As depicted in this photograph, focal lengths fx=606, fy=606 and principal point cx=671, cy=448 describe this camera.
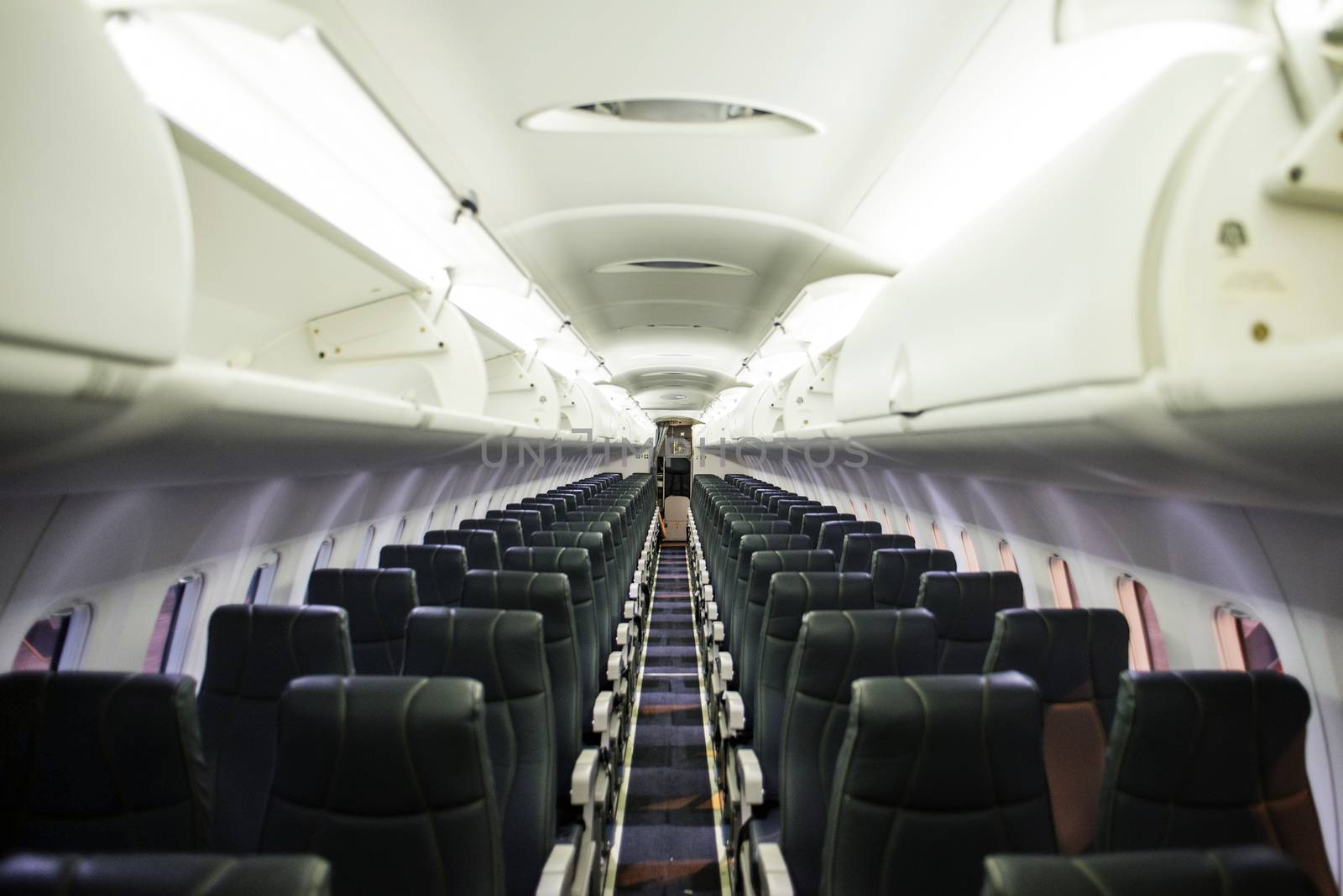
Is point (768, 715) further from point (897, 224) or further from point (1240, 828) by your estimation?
point (897, 224)

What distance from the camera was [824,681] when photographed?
7.73 ft

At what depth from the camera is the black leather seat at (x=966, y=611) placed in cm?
313

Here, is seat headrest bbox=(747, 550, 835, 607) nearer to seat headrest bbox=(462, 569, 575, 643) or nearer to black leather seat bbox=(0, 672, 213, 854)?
seat headrest bbox=(462, 569, 575, 643)

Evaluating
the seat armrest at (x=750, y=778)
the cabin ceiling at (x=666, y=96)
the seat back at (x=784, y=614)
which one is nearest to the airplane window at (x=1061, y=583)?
the seat back at (x=784, y=614)

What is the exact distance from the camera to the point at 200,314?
2963mm

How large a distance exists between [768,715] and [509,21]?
A: 3.29m

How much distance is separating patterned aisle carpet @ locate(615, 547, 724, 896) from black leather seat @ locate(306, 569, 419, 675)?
1.85 meters

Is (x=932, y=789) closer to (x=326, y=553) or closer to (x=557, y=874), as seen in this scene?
(x=557, y=874)

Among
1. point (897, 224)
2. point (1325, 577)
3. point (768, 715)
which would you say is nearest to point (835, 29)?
point (897, 224)

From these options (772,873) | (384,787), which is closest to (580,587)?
(772,873)

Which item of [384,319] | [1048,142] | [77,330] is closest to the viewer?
A: [77,330]

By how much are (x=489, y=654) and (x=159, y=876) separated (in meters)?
1.47

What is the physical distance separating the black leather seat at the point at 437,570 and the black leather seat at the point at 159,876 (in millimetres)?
3232

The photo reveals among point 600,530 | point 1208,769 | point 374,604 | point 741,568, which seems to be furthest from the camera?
point 600,530
